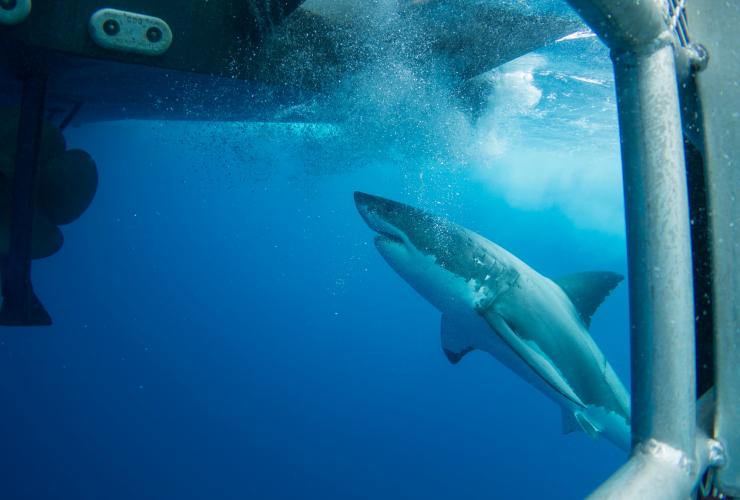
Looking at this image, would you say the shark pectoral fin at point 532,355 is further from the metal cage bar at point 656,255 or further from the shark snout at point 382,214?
the metal cage bar at point 656,255

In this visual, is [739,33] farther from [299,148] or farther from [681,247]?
[299,148]

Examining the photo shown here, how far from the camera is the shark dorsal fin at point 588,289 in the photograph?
4.87 m

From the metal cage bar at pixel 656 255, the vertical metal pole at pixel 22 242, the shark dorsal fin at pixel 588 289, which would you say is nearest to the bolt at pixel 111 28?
the vertical metal pole at pixel 22 242

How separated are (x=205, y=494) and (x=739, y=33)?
29.1 meters

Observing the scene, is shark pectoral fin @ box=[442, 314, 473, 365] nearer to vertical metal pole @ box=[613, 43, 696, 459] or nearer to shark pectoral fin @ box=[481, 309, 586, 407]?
shark pectoral fin @ box=[481, 309, 586, 407]

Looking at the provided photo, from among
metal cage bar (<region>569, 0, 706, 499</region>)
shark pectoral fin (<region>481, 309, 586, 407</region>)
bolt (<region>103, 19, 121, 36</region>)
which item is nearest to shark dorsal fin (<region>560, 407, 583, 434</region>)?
shark pectoral fin (<region>481, 309, 586, 407</region>)

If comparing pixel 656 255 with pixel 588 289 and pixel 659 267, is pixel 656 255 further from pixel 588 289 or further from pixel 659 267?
pixel 588 289

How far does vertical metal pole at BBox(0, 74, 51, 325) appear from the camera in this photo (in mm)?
3250

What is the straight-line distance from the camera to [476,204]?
60594 mm

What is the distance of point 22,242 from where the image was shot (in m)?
3.29

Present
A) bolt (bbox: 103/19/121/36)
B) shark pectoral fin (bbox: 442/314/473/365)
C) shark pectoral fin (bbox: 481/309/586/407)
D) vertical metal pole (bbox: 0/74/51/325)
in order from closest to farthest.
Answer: bolt (bbox: 103/19/121/36) → vertical metal pole (bbox: 0/74/51/325) → shark pectoral fin (bbox: 481/309/586/407) → shark pectoral fin (bbox: 442/314/473/365)

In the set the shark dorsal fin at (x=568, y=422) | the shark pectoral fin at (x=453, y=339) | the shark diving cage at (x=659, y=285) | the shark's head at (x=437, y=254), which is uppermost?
the shark diving cage at (x=659, y=285)

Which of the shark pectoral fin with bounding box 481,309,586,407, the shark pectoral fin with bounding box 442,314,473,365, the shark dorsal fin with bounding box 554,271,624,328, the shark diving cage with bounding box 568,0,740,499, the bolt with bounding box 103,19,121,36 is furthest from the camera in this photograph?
the shark pectoral fin with bounding box 442,314,473,365

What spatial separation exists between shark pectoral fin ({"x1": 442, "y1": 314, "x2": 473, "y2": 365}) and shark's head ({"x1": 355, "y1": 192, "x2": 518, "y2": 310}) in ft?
3.44
